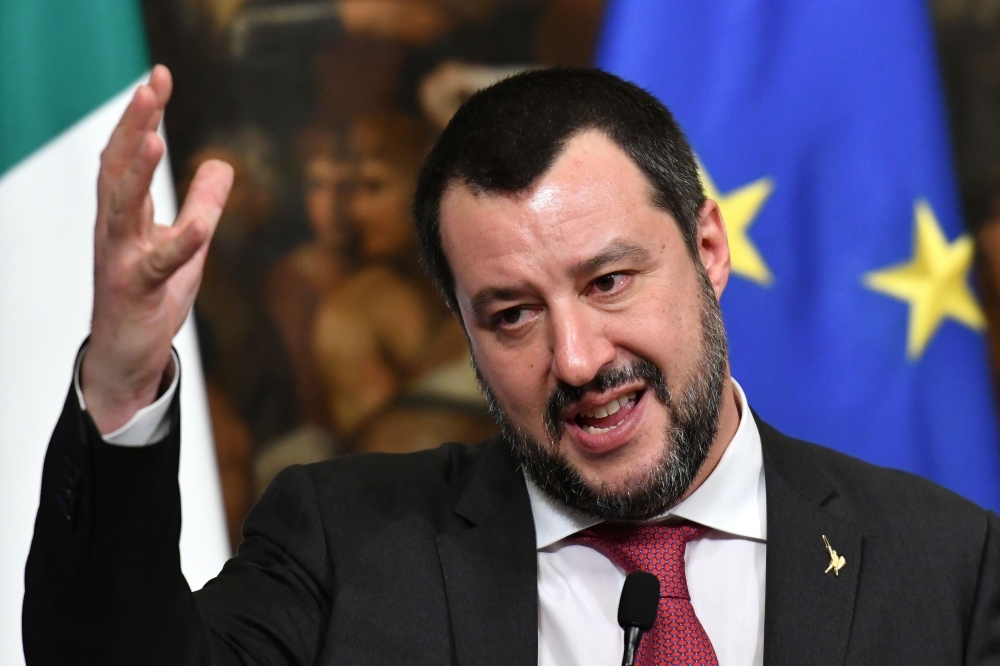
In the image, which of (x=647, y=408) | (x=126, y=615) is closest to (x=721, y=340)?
(x=647, y=408)

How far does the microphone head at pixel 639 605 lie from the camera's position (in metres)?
1.57

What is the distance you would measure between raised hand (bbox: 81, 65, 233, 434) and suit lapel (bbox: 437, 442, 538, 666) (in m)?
0.79

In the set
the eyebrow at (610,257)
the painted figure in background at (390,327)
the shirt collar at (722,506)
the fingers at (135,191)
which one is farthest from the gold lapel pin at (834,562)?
the painted figure in background at (390,327)

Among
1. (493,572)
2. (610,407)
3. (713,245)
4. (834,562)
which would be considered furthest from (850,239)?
(493,572)

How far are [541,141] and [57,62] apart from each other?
186 cm

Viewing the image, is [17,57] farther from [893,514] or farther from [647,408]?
[893,514]

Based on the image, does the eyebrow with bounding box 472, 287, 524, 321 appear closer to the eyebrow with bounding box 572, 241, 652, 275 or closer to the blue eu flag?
the eyebrow with bounding box 572, 241, 652, 275

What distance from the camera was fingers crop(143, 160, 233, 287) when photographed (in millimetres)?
1356

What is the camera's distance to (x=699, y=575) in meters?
2.11

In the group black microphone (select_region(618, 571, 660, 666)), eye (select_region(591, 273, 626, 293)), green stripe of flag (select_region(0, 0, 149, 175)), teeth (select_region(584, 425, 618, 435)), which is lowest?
black microphone (select_region(618, 571, 660, 666))

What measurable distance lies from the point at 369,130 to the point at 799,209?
4.50 ft

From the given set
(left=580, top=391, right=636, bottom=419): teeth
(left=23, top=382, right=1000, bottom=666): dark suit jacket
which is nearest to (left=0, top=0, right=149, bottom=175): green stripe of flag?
(left=23, top=382, right=1000, bottom=666): dark suit jacket

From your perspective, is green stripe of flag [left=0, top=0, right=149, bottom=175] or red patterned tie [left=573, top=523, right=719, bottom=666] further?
green stripe of flag [left=0, top=0, right=149, bottom=175]

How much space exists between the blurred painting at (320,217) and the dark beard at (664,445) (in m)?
1.36
